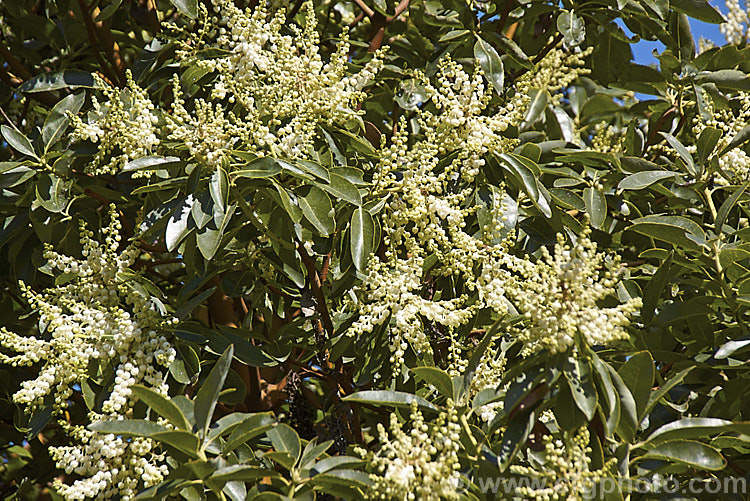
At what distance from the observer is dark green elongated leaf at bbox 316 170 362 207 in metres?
2.04

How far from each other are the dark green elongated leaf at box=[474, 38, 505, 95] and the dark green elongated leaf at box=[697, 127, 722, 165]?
0.65m

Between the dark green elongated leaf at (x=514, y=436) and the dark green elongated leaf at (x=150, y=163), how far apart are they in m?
1.05

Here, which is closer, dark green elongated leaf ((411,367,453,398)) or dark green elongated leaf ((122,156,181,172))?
dark green elongated leaf ((411,367,453,398))

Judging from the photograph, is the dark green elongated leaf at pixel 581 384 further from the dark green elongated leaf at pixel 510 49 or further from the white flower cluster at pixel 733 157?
the dark green elongated leaf at pixel 510 49

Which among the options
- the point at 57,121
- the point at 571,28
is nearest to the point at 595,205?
the point at 571,28

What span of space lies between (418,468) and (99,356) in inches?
35.5

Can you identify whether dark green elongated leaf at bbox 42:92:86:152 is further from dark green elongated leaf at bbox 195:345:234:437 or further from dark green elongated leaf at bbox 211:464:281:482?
dark green elongated leaf at bbox 211:464:281:482

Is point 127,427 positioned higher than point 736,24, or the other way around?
point 736,24

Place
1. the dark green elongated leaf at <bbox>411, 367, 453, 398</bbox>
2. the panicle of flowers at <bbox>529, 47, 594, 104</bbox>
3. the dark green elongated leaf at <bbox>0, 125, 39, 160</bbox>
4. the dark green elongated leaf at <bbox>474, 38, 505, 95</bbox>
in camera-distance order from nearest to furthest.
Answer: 1. the dark green elongated leaf at <bbox>411, 367, 453, 398</bbox>
2. the dark green elongated leaf at <bbox>0, 125, 39, 160</bbox>
3. the dark green elongated leaf at <bbox>474, 38, 505, 95</bbox>
4. the panicle of flowers at <bbox>529, 47, 594, 104</bbox>

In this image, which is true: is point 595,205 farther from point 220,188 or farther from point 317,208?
point 220,188

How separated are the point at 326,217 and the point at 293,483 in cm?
70

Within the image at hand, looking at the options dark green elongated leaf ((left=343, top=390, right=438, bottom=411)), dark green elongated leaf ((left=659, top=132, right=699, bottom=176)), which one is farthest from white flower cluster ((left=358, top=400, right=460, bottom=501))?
dark green elongated leaf ((left=659, top=132, right=699, bottom=176))

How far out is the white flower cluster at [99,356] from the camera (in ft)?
5.90

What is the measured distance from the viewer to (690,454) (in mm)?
1607
